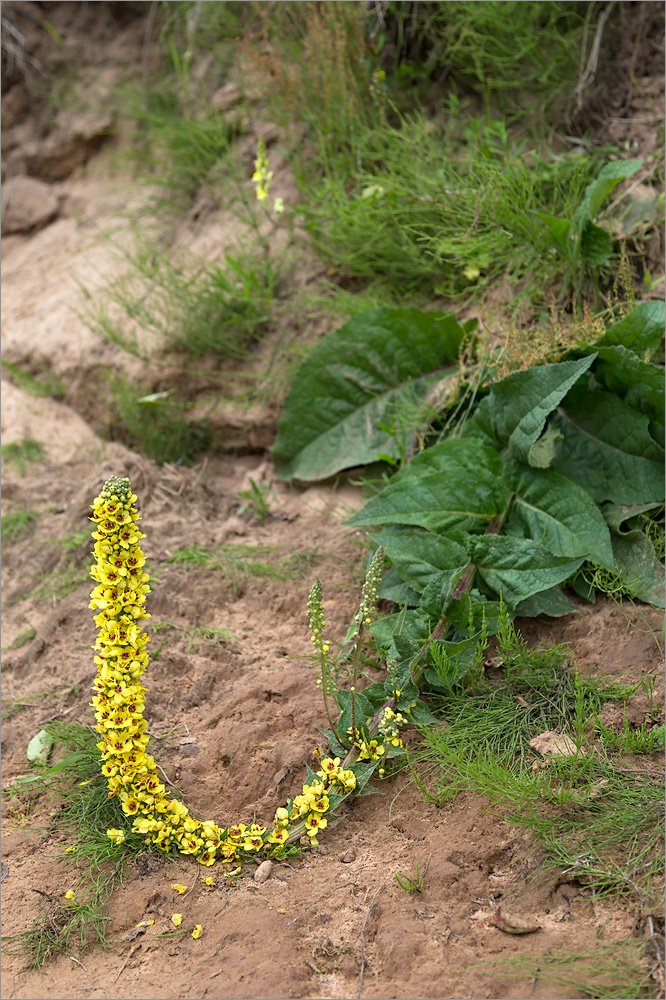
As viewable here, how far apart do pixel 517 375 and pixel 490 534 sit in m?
0.45

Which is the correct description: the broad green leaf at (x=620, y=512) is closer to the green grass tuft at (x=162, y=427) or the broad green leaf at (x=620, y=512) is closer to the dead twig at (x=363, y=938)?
the dead twig at (x=363, y=938)

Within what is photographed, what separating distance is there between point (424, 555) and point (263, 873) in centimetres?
86

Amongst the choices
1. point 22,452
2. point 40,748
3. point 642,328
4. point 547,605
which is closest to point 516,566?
point 547,605

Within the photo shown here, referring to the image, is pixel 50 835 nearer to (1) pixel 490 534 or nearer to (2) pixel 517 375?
(1) pixel 490 534

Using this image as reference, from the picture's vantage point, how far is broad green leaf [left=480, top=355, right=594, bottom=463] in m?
Result: 2.22

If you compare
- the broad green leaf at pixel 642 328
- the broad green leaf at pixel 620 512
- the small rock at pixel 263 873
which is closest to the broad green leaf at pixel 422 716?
the small rock at pixel 263 873

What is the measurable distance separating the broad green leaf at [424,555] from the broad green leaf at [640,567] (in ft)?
1.45

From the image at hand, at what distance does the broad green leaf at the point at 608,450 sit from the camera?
2.30 m

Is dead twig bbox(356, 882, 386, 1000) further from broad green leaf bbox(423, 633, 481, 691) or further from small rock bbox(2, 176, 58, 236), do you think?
small rock bbox(2, 176, 58, 236)

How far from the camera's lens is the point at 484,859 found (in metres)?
1.64

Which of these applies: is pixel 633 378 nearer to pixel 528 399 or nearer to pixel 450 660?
pixel 528 399

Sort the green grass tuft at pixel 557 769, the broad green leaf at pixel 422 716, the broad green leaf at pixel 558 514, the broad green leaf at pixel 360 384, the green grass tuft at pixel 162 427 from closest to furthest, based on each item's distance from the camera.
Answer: the green grass tuft at pixel 557 769 → the broad green leaf at pixel 422 716 → the broad green leaf at pixel 558 514 → the broad green leaf at pixel 360 384 → the green grass tuft at pixel 162 427

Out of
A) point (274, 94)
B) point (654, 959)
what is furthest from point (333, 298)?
point (654, 959)

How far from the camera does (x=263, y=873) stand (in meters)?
1.68
